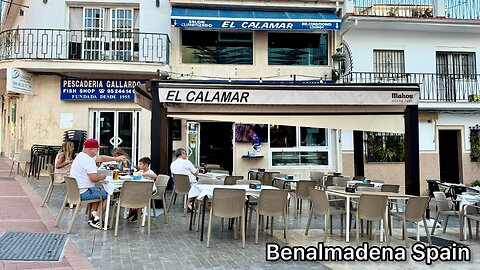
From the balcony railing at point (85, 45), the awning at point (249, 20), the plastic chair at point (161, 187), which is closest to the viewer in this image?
the plastic chair at point (161, 187)

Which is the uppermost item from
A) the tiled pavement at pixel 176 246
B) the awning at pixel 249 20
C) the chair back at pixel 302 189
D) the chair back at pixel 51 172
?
the awning at pixel 249 20

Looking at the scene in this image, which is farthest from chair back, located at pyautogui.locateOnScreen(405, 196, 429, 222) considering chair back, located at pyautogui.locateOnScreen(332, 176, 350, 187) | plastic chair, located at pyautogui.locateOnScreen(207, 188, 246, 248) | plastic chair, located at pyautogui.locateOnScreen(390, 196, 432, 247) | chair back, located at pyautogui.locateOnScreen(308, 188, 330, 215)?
chair back, located at pyautogui.locateOnScreen(332, 176, 350, 187)

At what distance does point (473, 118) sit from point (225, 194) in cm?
1396

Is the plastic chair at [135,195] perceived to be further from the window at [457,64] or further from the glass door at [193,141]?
the window at [457,64]

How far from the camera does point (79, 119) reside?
15133 mm

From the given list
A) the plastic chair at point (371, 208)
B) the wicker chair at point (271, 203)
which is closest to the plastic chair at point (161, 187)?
the wicker chair at point (271, 203)

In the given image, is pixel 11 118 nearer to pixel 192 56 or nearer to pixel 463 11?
pixel 192 56

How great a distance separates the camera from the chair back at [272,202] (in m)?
6.98

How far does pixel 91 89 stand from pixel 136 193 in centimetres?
890

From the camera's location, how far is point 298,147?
1619cm

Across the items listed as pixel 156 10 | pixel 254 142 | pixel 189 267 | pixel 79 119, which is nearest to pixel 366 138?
pixel 254 142

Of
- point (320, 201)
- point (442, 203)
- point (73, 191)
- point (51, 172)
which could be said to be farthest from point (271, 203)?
point (51, 172)

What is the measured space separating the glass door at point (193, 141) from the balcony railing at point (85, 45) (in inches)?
105

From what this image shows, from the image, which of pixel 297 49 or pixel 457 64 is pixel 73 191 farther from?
pixel 457 64
